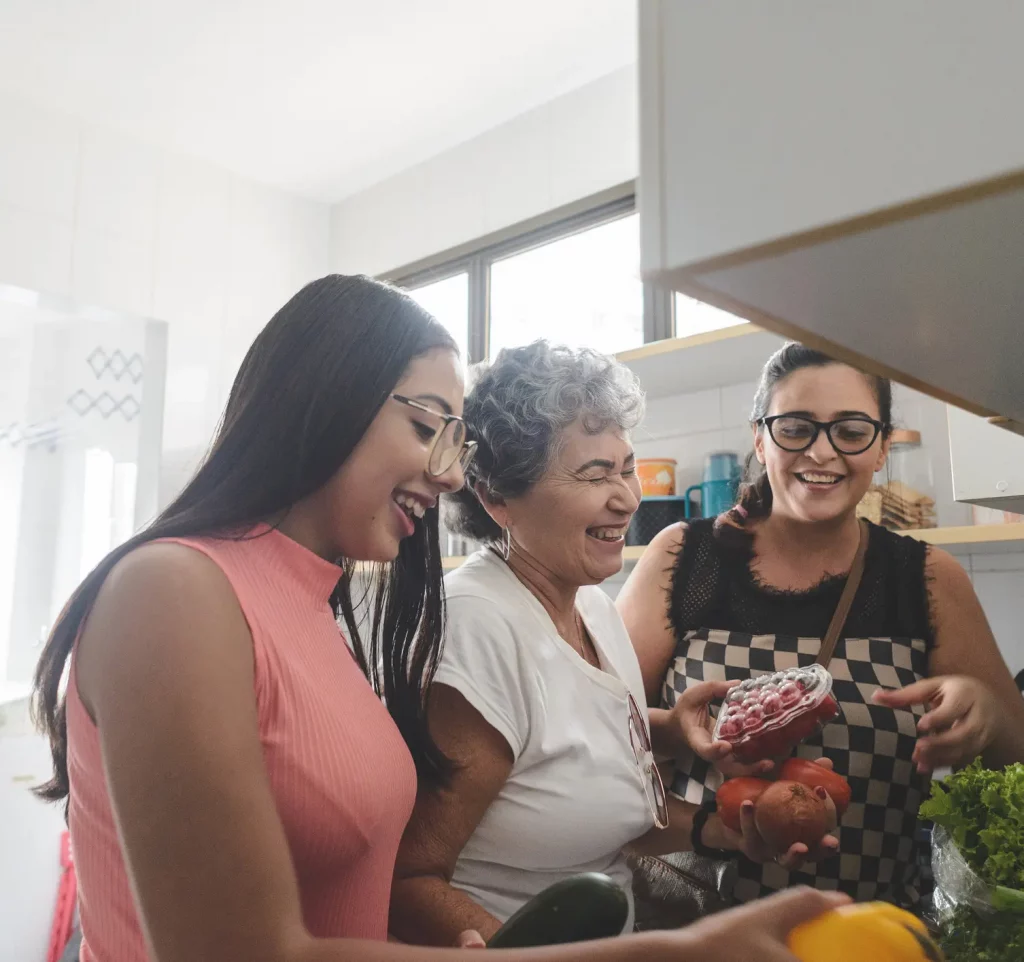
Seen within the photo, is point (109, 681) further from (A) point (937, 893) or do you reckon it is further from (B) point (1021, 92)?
(A) point (937, 893)

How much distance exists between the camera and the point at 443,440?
89 centimetres

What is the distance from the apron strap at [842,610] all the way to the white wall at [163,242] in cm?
218

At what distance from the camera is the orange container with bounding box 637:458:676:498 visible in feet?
7.13

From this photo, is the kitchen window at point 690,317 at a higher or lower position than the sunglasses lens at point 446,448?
higher

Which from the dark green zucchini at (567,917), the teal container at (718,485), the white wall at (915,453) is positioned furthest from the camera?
the teal container at (718,485)

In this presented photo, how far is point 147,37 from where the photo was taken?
2.38 m

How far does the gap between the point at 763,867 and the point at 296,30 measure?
223 centimetres

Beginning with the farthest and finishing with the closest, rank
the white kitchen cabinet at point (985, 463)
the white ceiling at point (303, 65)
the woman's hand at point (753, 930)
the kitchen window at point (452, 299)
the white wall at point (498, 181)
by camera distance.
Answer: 1. the kitchen window at point (452, 299)
2. the white wall at point (498, 181)
3. the white ceiling at point (303, 65)
4. the white kitchen cabinet at point (985, 463)
5. the woman's hand at point (753, 930)

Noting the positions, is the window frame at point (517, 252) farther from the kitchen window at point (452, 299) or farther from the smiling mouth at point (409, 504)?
the smiling mouth at point (409, 504)

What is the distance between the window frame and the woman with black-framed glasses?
3.71 ft

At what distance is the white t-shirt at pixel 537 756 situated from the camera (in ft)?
3.24

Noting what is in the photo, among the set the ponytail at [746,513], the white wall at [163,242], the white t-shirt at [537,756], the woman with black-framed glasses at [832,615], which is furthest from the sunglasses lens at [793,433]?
the white wall at [163,242]

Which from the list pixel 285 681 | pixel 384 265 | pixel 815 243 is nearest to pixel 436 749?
pixel 285 681

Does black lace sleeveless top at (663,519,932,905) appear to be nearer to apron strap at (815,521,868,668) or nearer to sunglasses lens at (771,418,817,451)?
apron strap at (815,521,868,668)
